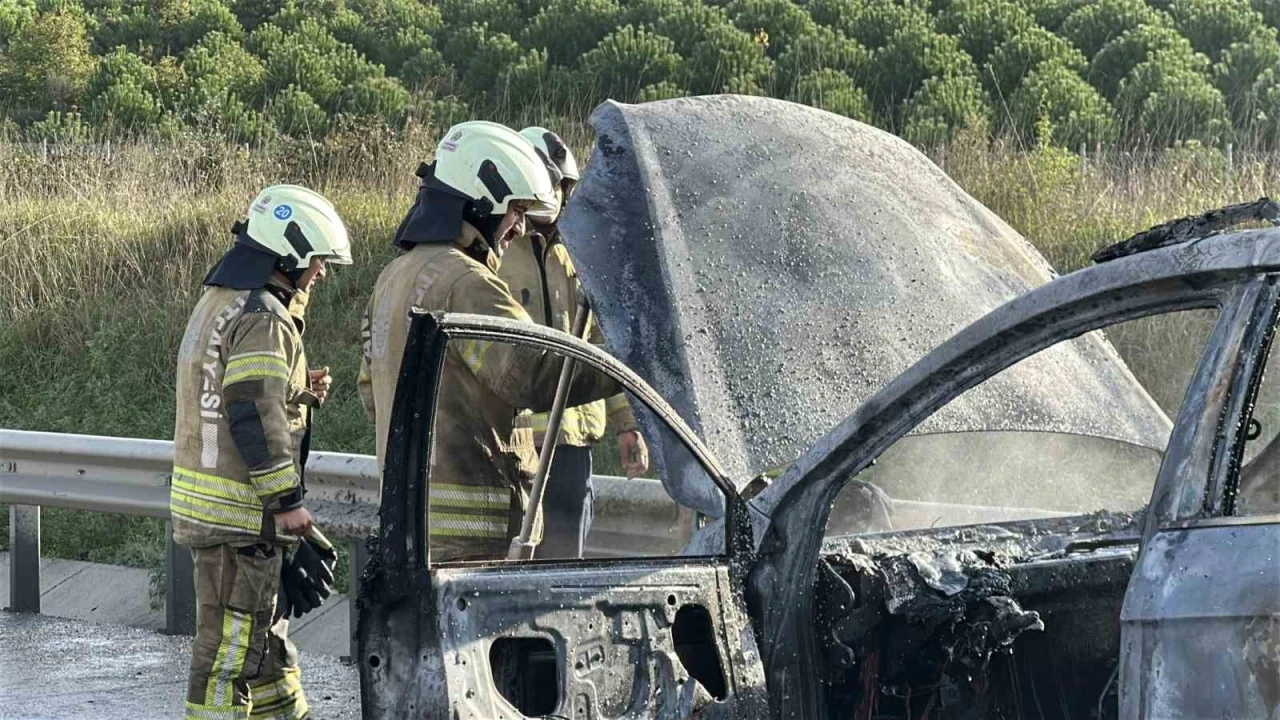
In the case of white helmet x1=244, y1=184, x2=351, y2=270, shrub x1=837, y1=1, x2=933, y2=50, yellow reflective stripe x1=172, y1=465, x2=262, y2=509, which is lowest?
yellow reflective stripe x1=172, y1=465, x2=262, y2=509

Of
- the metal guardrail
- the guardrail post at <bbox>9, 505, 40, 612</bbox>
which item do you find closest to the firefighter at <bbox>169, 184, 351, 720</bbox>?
the metal guardrail

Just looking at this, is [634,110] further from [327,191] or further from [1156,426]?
[327,191]

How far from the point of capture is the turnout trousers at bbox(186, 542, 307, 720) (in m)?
5.27

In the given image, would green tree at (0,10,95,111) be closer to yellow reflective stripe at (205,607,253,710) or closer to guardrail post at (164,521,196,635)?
guardrail post at (164,521,196,635)

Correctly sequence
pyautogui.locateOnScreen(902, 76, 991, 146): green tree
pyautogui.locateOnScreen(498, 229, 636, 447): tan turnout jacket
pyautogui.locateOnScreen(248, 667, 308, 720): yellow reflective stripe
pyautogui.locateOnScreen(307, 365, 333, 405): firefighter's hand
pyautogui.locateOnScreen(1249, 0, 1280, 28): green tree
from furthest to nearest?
1. pyautogui.locateOnScreen(1249, 0, 1280, 28): green tree
2. pyautogui.locateOnScreen(902, 76, 991, 146): green tree
3. pyautogui.locateOnScreen(498, 229, 636, 447): tan turnout jacket
4. pyautogui.locateOnScreen(307, 365, 333, 405): firefighter's hand
5. pyautogui.locateOnScreen(248, 667, 308, 720): yellow reflective stripe

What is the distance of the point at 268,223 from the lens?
17.5 ft

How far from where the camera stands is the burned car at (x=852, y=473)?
2557mm

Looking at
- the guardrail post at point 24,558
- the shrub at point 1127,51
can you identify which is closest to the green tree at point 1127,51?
the shrub at point 1127,51

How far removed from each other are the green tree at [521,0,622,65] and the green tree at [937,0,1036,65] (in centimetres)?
395

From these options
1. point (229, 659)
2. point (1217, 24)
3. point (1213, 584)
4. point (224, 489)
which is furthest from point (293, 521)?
point (1217, 24)

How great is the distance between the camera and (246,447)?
202 inches

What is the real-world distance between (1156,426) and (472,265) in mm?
2020

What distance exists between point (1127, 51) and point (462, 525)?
13920 millimetres

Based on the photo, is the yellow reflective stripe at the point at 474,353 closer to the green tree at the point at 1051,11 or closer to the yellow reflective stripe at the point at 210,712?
the yellow reflective stripe at the point at 210,712
